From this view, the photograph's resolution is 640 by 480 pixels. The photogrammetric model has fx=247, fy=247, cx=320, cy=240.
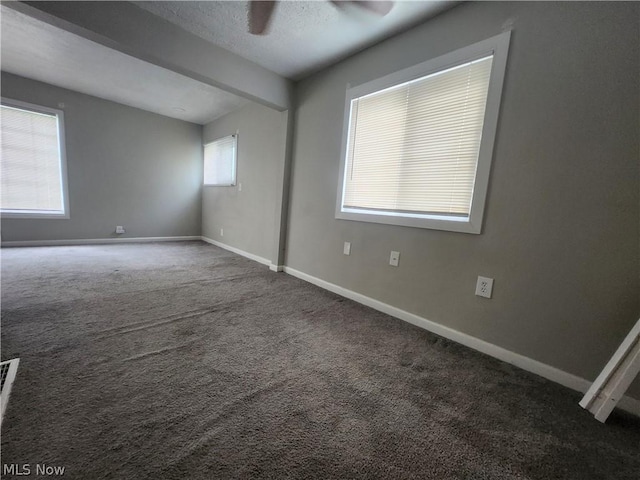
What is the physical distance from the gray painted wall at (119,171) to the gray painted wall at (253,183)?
860mm

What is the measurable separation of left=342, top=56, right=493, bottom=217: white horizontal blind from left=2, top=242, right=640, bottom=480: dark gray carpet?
3.55ft

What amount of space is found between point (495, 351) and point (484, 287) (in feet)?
1.39

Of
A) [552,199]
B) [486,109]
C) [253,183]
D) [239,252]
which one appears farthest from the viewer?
[239,252]

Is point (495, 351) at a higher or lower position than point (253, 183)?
lower

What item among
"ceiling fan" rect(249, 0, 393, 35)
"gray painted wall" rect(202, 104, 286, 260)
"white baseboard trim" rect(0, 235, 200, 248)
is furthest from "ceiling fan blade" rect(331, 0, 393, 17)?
"white baseboard trim" rect(0, 235, 200, 248)

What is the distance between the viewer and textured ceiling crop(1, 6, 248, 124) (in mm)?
2496

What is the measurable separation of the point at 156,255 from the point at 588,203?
4.73 meters

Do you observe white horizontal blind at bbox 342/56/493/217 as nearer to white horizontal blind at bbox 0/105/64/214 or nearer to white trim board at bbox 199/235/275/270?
white trim board at bbox 199/235/275/270

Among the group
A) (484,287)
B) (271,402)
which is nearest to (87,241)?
(271,402)

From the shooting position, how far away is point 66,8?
65.1 inches

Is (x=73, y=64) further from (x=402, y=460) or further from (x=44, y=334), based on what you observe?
(x=402, y=460)

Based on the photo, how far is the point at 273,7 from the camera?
6.11ft

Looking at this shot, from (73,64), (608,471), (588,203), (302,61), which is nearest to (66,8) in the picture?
(302,61)

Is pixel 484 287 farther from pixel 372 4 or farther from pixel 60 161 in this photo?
pixel 60 161
